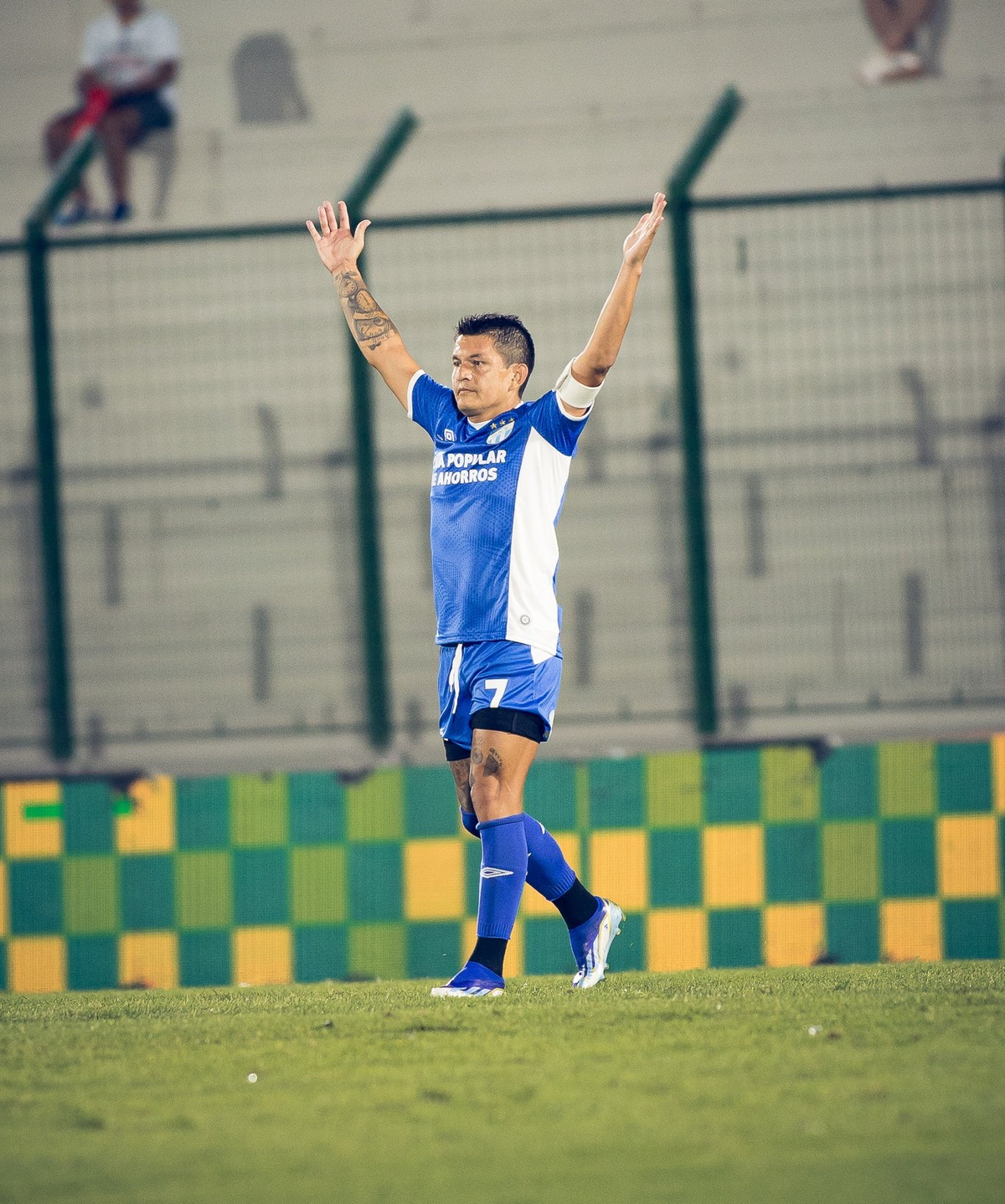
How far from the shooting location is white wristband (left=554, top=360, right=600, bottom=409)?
406 centimetres

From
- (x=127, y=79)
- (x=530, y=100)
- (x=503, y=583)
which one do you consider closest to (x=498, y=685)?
(x=503, y=583)

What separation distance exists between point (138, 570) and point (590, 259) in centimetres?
233

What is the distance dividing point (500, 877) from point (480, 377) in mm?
1322

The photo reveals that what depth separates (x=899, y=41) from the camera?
34.4ft

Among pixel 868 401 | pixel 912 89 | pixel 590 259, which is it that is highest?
pixel 912 89

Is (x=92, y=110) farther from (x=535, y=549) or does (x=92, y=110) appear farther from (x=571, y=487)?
(x=535, y=549)

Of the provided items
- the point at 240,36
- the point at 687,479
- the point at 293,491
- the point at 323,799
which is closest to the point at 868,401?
the point at 687,479

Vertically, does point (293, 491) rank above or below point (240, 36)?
below

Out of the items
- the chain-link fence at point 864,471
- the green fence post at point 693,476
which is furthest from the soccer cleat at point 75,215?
the green fence post at point 693,476

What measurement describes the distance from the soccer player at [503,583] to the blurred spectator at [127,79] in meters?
6.49

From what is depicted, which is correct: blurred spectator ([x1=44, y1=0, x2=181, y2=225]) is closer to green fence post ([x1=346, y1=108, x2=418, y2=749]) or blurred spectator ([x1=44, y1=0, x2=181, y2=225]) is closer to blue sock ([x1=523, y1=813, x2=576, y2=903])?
green fence post ([x1=346, y1=108, x2=418, y2=749])

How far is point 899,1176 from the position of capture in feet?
7.36

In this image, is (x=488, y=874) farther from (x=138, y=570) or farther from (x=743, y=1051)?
(x=138, y=570)

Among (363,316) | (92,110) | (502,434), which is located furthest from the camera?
(92,110)
